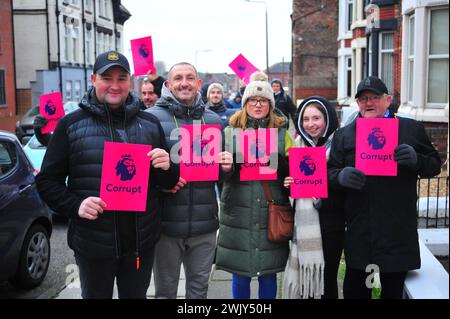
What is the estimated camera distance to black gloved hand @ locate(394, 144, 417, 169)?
351 centimetres

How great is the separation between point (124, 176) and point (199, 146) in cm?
74

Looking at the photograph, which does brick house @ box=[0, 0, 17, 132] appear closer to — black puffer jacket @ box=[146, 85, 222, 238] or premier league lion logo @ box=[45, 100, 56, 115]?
premier league lion logo @ box=[45, 100, 56, 115]

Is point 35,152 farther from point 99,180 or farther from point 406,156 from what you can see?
point 406,156

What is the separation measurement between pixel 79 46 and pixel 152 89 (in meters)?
33.6

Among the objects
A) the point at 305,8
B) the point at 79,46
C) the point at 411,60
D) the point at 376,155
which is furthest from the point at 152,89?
the point at 79,46

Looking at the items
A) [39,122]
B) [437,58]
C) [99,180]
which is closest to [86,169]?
[99,180]

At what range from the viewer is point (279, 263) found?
4148 mm

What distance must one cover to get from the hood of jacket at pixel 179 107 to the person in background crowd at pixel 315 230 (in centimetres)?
78

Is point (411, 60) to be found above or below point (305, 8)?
below

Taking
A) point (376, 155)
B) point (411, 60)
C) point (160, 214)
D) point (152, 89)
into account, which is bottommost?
point (160, 214)

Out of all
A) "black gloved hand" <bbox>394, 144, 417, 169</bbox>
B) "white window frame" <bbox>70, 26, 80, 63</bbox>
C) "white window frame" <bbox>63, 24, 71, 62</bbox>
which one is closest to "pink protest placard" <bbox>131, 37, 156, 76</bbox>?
"black gloved hand" <bbox>394, 144, 417, 169</bbox>

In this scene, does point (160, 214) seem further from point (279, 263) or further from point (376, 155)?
point (376, 155)

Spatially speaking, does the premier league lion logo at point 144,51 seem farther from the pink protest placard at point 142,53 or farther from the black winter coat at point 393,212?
the black winter coat at point 393,212

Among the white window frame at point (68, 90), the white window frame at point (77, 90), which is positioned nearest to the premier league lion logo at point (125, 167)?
the white window frame at point (68, 90)
